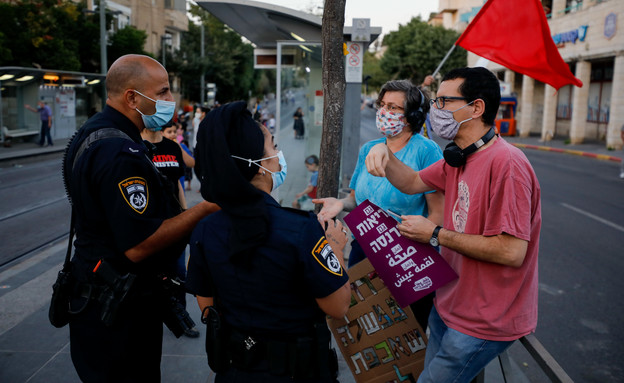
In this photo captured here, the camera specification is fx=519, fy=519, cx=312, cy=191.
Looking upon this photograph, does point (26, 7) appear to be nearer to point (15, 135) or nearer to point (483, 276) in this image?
point (15, 135)

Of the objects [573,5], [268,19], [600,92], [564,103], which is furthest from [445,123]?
[564,103]

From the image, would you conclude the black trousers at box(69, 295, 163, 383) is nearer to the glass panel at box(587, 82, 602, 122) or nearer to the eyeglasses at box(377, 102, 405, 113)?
the eyeglasses at box(377, 102, 405, 113)

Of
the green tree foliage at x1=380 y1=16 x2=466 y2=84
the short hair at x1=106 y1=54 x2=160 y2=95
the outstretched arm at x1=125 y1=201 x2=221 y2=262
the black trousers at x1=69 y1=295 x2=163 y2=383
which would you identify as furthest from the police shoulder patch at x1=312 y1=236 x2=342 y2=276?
the green tree foliage at x1=380 y1=16 x2=466 y2=84

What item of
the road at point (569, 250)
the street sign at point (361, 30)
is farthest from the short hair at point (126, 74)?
the street sign at point (361, 30)

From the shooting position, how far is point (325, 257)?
1803 mm

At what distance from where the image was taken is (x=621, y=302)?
559 centimetres

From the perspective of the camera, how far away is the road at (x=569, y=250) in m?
4.54

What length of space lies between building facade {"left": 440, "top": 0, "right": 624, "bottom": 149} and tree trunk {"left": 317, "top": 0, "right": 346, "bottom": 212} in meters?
23.2

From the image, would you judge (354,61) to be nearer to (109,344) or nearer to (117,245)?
(117,245)

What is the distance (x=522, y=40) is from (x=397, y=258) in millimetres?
2522

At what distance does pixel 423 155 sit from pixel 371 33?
18.6 feet

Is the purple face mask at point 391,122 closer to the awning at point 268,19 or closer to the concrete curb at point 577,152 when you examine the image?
the awning at point 268,19

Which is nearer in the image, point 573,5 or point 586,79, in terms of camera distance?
point 586,79

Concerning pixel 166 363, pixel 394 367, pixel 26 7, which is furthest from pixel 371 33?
pixel 26 7
